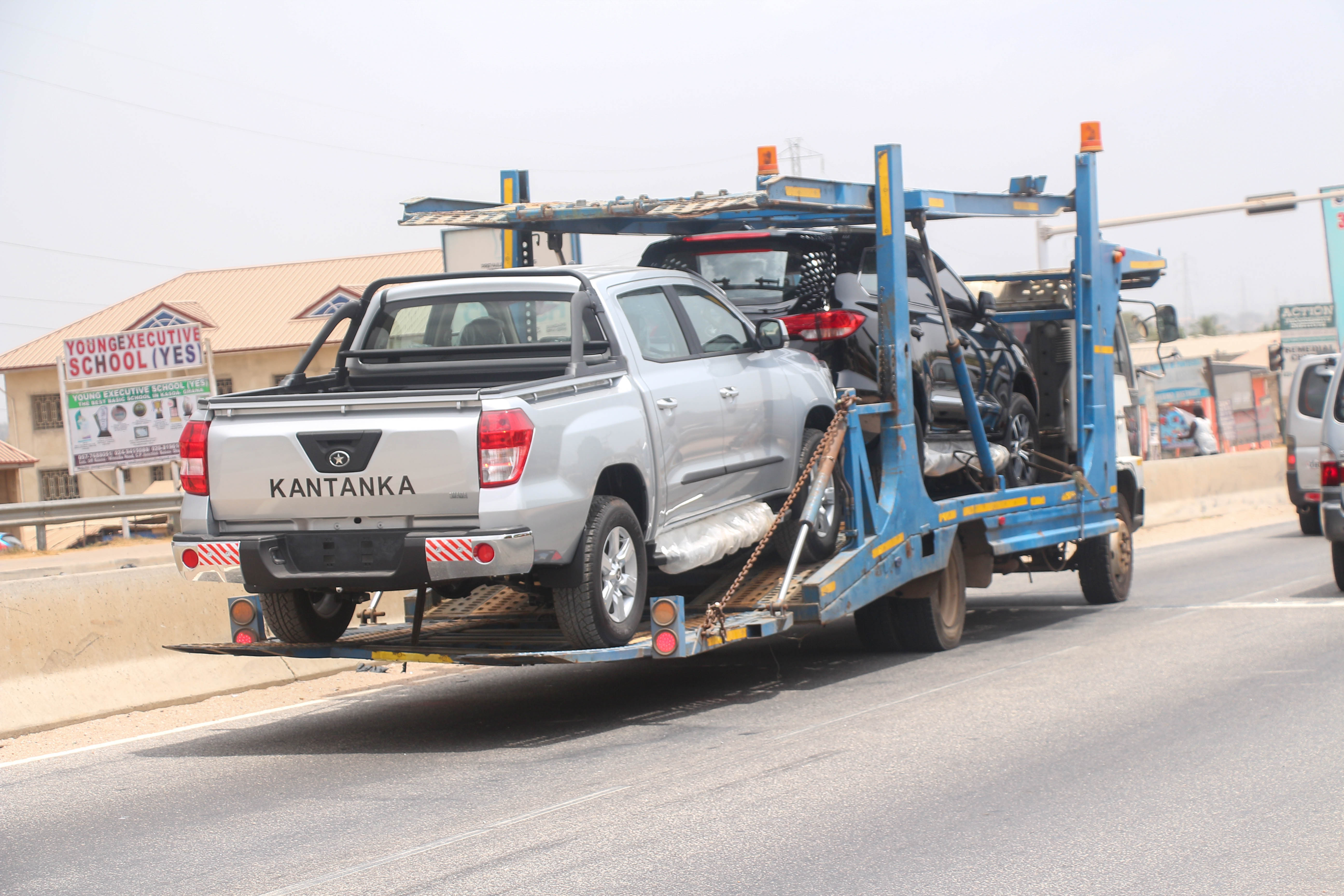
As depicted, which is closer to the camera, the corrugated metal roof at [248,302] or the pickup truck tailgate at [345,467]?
the pickup truck tailgate at [345,467]

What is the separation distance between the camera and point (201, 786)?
22.1ft

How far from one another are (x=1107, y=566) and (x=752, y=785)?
7453 mm

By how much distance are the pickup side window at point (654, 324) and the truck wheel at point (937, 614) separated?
280 centimetres

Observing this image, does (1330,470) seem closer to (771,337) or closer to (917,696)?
(917,696)

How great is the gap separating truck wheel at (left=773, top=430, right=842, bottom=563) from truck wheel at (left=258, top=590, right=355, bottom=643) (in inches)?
106

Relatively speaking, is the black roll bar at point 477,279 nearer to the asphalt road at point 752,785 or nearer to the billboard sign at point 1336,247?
the asphalt road at point 752,785

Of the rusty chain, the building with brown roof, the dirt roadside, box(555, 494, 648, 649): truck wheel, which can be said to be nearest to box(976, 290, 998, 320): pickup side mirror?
the rusty chain

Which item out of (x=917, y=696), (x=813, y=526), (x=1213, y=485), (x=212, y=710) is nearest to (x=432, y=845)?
(x=917, y=696)

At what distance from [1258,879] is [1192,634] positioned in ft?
19.9

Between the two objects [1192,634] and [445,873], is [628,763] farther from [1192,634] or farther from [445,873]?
[1192,634]

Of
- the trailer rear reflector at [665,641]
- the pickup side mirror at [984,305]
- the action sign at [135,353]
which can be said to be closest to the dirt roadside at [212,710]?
the trailer rear reflector at [665,641]

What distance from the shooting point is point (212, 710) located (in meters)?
8.89

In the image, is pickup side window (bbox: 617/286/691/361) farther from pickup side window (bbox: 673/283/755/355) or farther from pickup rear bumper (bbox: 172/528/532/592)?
pickup rear bumper (bbox: 172/528/532/592)

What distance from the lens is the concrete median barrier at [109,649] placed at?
8227 millimetres
